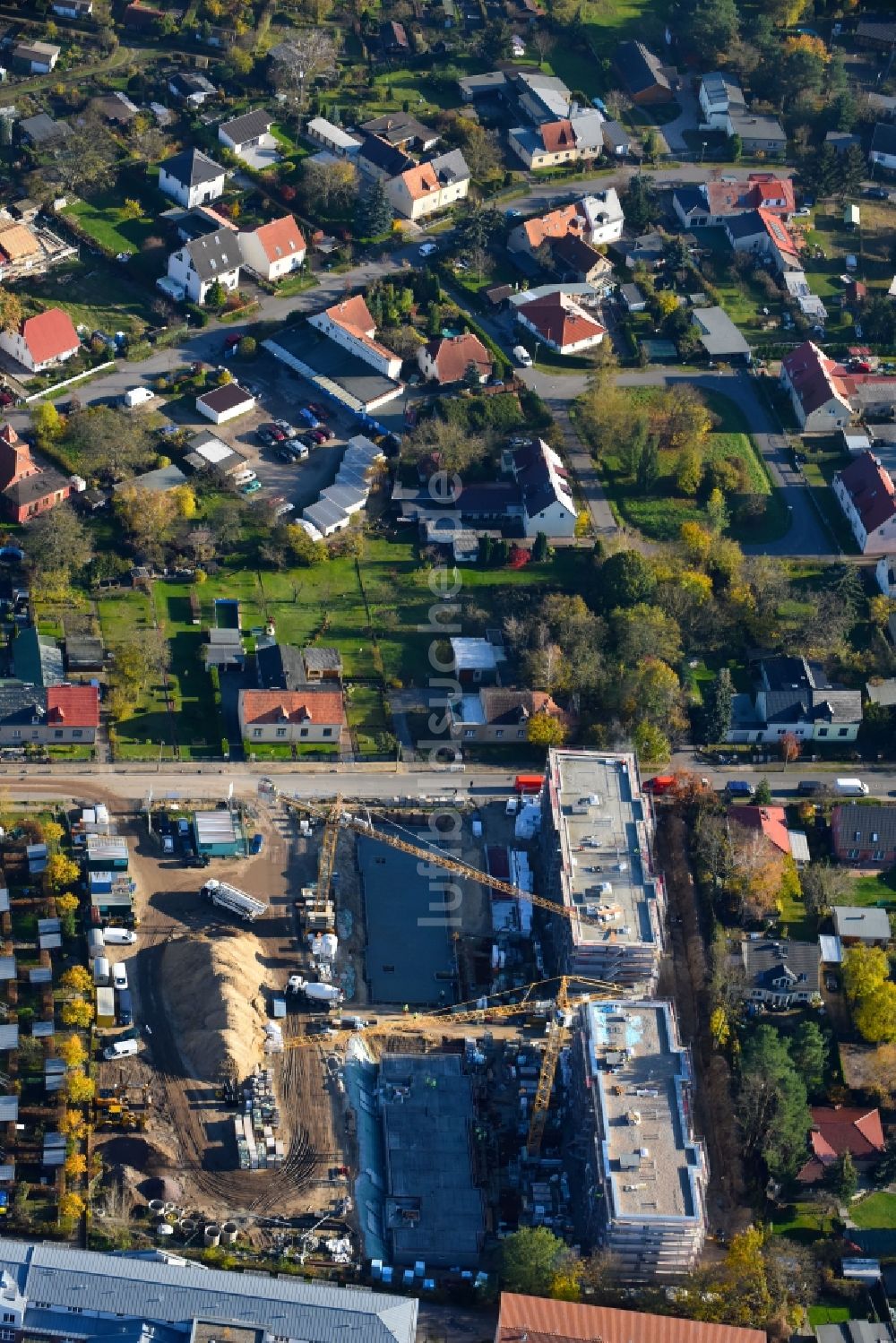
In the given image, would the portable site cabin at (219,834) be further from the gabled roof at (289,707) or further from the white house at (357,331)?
the white house at (357,331)

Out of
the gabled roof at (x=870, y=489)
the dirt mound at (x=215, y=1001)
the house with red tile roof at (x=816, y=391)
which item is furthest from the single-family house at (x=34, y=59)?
the dirt mound at (x=215, y=1001)

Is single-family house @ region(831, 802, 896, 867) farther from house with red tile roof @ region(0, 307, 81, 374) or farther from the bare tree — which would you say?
the bare tree

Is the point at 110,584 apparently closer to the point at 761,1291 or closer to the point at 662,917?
the point at 662,917

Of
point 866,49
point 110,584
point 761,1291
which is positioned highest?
point 866,49

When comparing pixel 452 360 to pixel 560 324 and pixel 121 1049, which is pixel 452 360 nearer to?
pixel 560 324

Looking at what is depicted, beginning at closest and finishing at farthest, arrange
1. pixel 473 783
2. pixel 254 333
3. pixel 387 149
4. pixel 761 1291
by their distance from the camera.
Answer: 1. pixel 761 1291
2. pixel 473 783
3. pixel 254 333
4. pixel 387 149

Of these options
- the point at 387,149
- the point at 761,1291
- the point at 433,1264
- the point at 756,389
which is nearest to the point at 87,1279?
the point at 433,1264
